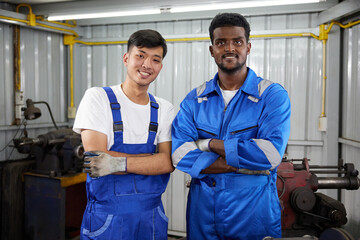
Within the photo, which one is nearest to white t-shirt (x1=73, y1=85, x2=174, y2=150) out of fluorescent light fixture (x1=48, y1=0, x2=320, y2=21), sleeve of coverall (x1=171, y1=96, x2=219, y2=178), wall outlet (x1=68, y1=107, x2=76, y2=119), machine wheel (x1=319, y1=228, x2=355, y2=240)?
sleeve of coverall (x1=171, y1=96, x2=219, y2=178)

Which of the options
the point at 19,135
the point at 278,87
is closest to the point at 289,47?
the point at 278,87

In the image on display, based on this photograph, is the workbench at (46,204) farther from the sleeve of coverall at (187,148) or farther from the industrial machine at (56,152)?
the sleeve of coverall at (187,148)

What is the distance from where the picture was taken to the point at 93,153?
1652 mm

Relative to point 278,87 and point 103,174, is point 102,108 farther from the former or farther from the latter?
point 278,87

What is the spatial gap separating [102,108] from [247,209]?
0.92 metres

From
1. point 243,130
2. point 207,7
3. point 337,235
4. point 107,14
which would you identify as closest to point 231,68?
point 243,130

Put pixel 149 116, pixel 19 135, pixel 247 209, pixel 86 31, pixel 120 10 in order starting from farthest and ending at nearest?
1. pixel 86 31
2. pixel 19 135
3. pixel 120 10
4. pixel 149 116
5. pixel 247 209

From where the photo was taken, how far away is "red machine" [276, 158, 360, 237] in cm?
244

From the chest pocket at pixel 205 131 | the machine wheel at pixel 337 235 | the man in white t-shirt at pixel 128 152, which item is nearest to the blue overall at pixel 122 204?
the man in white t-shirt at pixel 128 152

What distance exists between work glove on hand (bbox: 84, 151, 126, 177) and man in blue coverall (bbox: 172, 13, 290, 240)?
32 centimetres

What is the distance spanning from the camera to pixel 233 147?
5.17 feet

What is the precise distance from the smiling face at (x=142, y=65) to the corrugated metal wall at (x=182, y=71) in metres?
2.09

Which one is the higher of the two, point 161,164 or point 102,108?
point 102,108

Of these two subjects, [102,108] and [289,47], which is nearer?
[102,108]
